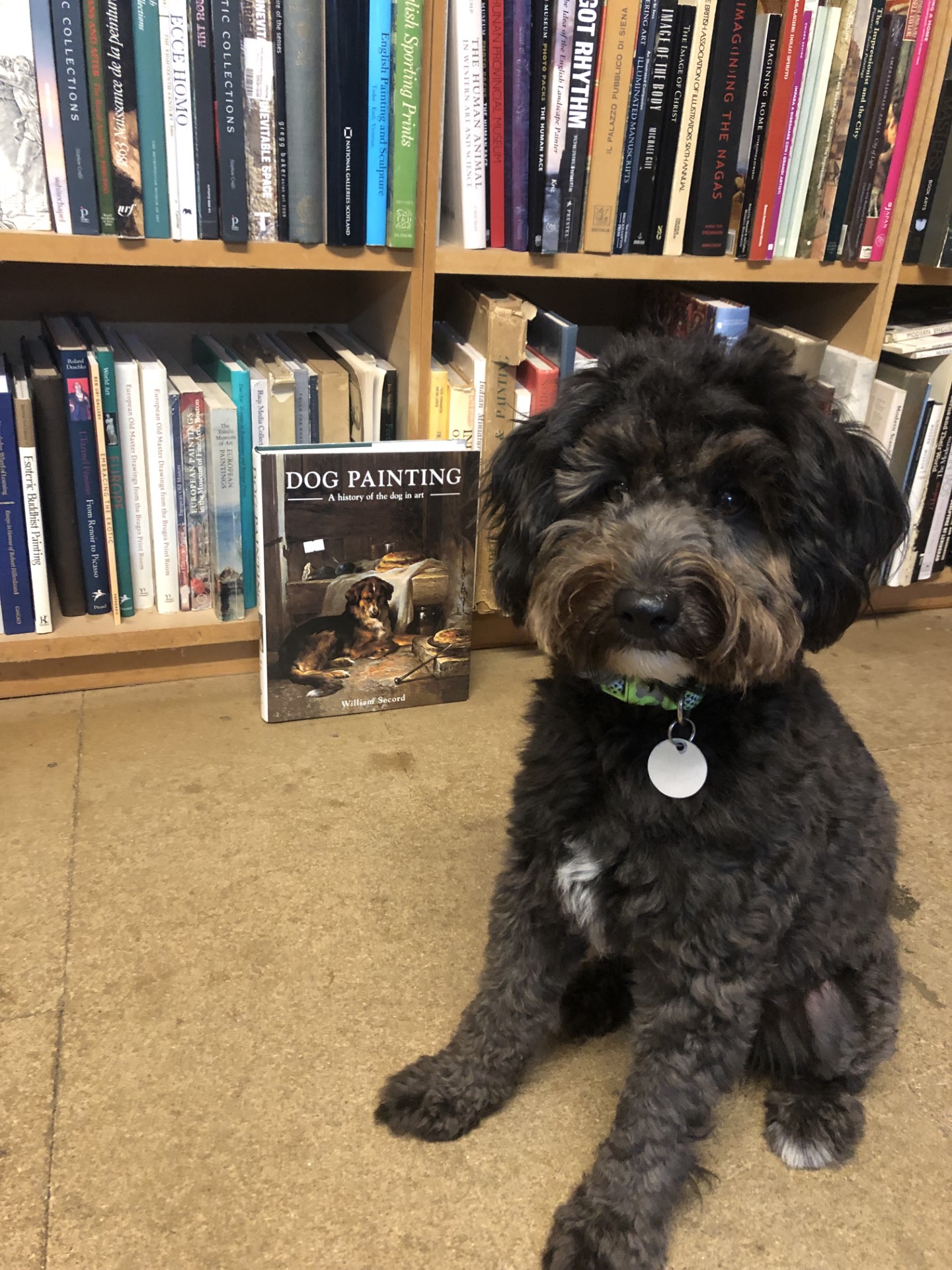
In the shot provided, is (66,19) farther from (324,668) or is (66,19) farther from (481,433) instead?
(324,668)

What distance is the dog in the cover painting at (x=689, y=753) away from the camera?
850mm

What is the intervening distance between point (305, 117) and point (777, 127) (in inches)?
33.5

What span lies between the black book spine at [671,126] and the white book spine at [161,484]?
0.92 m

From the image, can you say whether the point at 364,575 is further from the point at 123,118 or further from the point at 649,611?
the point at 649,611

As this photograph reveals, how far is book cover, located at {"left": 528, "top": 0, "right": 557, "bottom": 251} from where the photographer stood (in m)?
1.50

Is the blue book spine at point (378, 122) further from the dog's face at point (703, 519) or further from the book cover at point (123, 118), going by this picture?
the dog's face at point (703, 519)

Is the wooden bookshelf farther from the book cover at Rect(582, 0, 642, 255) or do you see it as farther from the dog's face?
the dog's face

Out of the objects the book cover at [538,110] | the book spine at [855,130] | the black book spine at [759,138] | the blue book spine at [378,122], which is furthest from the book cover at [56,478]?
the book spine at [855,130]

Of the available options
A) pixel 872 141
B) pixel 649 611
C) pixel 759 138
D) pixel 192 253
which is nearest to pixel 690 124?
pixel 759 138

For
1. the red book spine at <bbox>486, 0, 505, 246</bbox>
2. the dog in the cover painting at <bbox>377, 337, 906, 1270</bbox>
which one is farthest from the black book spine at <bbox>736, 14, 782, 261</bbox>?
the dog in the cover painting at <bbox>377, 337, 906, 1270</bbox>

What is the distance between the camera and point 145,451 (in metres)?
1.64

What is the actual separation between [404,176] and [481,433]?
45 centimetres

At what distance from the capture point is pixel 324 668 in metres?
1.71

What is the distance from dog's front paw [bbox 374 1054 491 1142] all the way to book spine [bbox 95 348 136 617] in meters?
1.04
